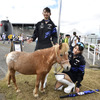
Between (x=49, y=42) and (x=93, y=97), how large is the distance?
2.14 m

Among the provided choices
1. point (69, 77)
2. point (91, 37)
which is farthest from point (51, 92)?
point (91, 37)

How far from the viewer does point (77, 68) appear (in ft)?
10.1

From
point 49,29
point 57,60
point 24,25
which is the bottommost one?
point 57,60

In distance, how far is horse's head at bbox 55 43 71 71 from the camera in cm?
223

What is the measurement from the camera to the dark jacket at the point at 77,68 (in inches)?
116

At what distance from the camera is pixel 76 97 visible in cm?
284

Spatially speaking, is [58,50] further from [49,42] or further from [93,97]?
[93,97]

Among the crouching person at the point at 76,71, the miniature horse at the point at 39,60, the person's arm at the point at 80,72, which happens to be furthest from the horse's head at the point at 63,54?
the person's arm at the point at 80,72

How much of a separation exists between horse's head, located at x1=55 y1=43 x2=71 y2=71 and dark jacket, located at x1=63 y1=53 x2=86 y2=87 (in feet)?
2.62

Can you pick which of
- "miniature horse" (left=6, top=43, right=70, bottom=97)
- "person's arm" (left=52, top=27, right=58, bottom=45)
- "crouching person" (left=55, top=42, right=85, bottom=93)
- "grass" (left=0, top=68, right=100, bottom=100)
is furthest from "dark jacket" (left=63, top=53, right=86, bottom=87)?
"miniature horse" (left=6, top=43, right=70, bottom=97)

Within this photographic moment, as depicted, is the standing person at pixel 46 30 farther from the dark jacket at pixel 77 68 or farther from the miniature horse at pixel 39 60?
the dark jacket at pixel 77 68

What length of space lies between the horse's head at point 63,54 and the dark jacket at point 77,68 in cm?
80

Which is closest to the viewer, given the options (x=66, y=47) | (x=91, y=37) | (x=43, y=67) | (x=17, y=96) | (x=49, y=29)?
(x=66, y=47)

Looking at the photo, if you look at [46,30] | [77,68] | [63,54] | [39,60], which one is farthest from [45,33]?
[77,68]
